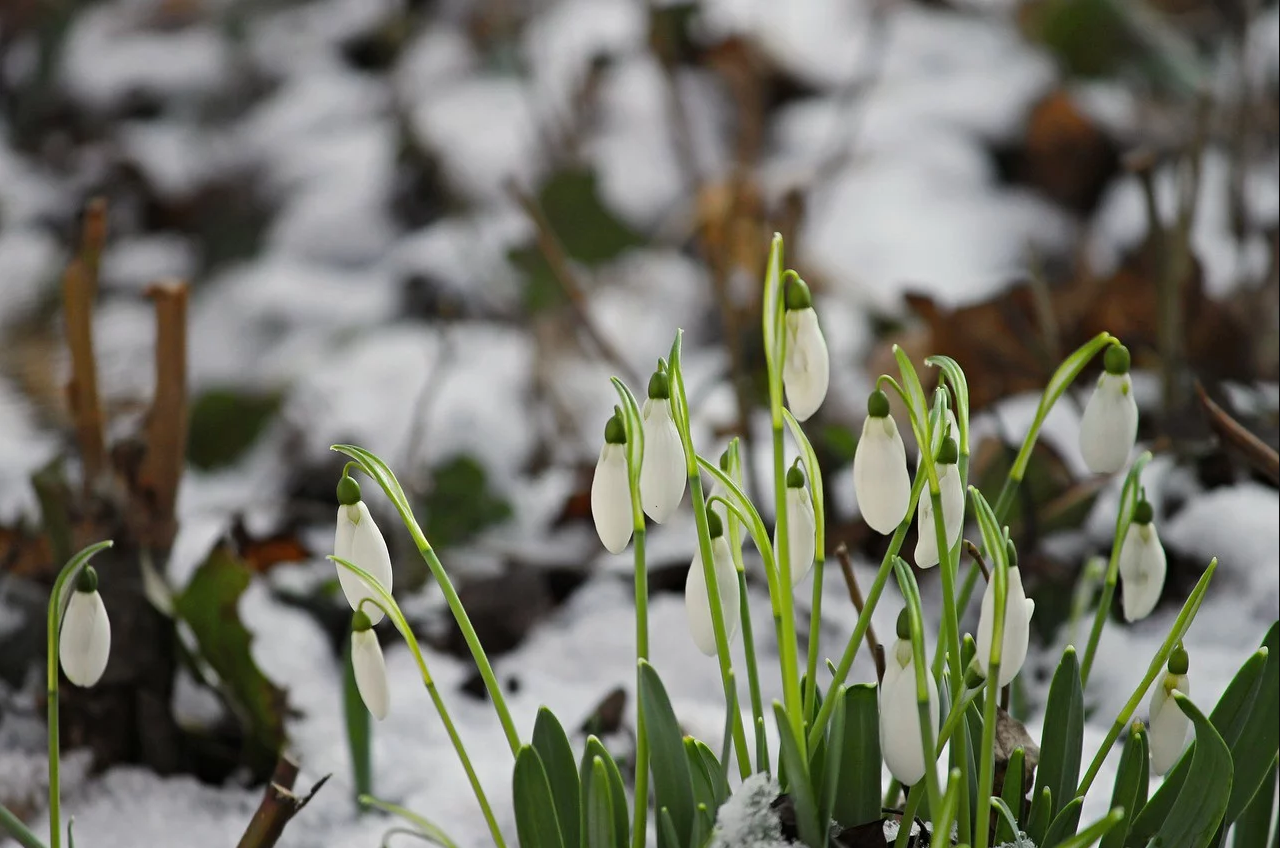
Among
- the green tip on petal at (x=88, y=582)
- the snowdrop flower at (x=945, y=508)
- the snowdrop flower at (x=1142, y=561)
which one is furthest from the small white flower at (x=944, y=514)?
the green tip on petal at (x=88, y=582)

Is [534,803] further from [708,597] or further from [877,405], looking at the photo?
[877,405]

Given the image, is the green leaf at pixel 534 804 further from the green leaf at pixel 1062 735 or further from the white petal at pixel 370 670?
the green leaf at pixel 1062 735

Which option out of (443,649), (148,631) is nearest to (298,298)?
(443,649)

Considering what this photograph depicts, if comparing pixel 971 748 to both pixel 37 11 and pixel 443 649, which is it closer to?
pixel 443 649

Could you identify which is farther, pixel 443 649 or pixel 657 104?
pixel 657 104

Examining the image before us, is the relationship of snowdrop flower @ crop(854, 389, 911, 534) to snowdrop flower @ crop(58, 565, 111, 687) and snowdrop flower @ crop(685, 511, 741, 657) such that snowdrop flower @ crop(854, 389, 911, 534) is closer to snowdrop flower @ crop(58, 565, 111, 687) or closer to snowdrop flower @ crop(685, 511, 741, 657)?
snowdrop flower @ crop(685, 511, 741, 657)

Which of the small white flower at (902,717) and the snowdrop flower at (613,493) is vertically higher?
the snowdrop flower at (613,493)
